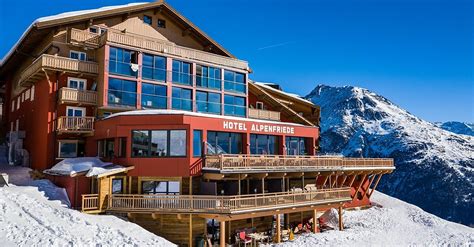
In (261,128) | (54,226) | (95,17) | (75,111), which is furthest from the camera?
(95,17)

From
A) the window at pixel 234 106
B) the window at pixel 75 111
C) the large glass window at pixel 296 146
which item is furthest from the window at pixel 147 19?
the large glass window at pixel 296 146

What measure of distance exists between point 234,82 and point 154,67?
26.2 feet

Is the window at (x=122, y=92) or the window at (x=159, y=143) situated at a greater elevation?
the window at (x=122, y=92)

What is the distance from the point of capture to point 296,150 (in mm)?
32656

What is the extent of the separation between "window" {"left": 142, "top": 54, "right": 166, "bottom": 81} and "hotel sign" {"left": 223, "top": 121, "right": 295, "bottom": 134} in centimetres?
806

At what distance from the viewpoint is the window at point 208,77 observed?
33809 mm

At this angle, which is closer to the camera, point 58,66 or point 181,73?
point 58,66

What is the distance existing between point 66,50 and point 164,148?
462 inches

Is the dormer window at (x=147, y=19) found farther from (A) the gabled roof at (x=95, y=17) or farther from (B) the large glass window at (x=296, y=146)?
(B) the large glass window at (x=296, y=146)

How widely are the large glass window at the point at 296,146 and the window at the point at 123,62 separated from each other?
42.6 ft

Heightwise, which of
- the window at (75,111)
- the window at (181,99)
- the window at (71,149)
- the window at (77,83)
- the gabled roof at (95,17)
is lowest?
the window at (71,149)

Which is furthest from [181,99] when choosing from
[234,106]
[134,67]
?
[234,106]

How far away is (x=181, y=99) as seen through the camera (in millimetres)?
32531

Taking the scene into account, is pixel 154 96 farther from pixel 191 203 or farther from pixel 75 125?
pixel 191 203
